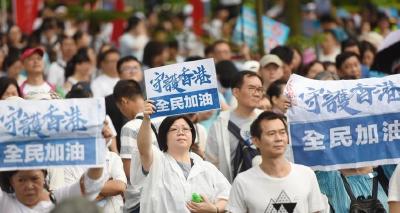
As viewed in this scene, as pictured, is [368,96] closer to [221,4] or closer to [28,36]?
[28,36]

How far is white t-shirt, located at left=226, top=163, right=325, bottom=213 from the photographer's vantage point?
9688mm

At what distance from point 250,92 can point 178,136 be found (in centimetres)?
208

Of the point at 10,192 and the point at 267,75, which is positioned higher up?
the point at 267,75

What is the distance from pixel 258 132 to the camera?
33.0ft

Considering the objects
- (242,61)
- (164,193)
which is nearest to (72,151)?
(164,193)

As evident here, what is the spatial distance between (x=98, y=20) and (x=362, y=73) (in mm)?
7811

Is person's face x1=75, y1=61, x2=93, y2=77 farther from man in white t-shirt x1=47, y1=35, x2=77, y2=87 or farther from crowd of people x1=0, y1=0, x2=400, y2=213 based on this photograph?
man in white t-shirt x1=47, y1=35, x2=77, y2=87

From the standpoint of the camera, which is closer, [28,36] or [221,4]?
[28,36]

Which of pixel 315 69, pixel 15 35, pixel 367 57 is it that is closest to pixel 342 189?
pixel 315 69

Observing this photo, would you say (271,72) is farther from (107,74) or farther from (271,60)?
(107,74)

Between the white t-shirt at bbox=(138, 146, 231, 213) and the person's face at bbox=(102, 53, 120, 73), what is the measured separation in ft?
18.8

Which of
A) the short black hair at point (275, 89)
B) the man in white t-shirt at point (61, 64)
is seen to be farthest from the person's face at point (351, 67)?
the man in white t-shirt at point (61, 64)

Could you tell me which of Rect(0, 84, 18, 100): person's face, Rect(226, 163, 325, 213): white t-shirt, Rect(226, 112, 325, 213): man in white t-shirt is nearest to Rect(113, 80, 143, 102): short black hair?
Rect(0, 84, 18, 100): person's face

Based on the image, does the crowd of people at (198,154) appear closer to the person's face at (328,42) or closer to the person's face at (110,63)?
the person's face at (110,63)
